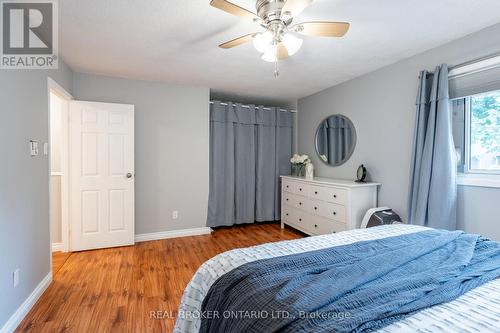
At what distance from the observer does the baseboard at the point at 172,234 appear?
3.57 m

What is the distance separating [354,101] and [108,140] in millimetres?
3264

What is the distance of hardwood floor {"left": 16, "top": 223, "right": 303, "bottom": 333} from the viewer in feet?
5.95

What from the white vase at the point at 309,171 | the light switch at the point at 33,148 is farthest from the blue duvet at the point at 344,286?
the white vase at the point at 309,171

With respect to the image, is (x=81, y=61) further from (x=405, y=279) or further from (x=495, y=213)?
A: (x=495, y=213)

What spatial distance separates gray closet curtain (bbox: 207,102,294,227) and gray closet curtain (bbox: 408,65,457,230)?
7.73 feet

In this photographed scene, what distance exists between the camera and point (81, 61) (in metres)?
2.83

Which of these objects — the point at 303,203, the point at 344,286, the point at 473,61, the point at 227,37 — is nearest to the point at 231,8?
the point at 227,37

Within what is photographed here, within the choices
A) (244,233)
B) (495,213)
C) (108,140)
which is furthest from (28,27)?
(495,213)

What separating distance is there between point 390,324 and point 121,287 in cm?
227

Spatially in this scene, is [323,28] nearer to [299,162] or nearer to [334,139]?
[334,139]

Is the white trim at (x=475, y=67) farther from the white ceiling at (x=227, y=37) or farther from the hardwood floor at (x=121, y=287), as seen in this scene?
the hardwood floor at (x=121, y=287)

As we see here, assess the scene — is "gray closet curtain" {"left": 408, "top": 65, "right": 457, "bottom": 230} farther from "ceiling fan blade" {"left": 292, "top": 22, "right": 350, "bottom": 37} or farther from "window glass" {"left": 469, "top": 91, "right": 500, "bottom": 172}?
Answer: "ceiling fan blade" {"left": 292, "top": 22, "right": 350, "bottom": 37}

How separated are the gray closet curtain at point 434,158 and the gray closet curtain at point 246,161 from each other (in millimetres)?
2355

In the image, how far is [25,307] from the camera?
189 centimetres
